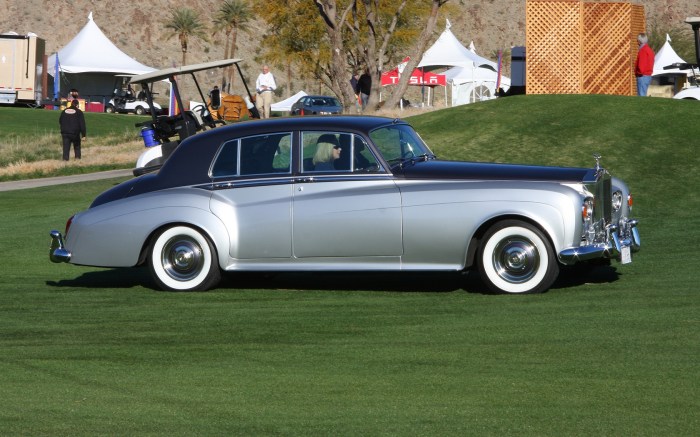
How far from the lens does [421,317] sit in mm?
9320

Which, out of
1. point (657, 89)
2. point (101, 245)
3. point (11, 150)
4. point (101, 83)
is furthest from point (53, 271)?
point (101, 83)

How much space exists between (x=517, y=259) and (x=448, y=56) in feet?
175

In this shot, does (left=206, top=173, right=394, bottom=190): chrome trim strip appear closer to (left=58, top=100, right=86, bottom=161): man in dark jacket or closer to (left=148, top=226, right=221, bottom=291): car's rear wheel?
(left=148, top=226, right=221, bottom=291): car's rear wheel

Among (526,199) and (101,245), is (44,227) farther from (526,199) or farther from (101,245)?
(526,199)

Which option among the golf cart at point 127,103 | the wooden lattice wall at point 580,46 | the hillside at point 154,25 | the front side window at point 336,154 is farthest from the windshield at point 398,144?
the hillside at point 154,25

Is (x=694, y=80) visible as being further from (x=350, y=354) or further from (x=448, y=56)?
(x=350, y=354)

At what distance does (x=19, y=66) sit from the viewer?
61.2 m

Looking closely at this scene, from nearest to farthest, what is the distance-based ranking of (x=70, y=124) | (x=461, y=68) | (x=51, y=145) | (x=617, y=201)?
(x=617, y=201) → (x=70, y=124) → (x=51, y=145) → (x=461, y=68)

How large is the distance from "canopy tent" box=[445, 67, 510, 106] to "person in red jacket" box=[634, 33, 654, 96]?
87.2ft

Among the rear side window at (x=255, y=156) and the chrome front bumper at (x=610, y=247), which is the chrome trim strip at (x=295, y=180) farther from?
the chrome front bumper at (x=610, y=247)

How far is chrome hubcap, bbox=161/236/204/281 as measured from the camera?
10969 mm

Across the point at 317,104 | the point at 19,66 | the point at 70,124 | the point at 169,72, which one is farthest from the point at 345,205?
the point at 317,104

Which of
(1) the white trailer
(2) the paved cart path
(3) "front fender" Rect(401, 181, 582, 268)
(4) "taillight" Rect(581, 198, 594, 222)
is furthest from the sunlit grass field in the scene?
(4) "taillight" Rect(581, 198, 594, 222)

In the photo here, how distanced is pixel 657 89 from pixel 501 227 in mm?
32646
